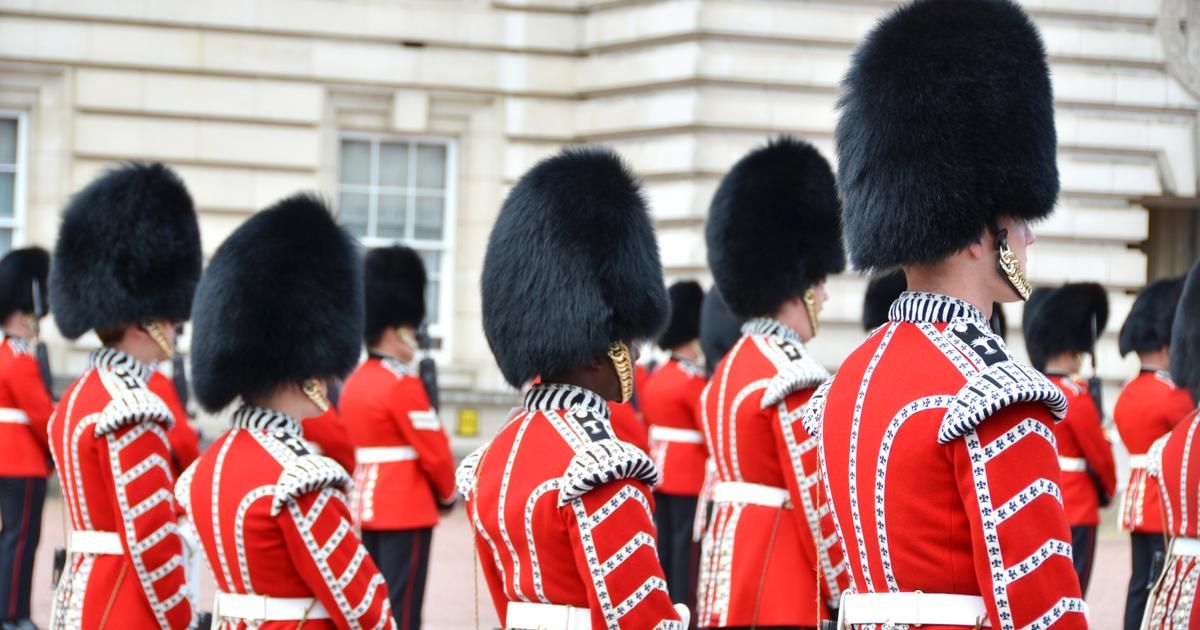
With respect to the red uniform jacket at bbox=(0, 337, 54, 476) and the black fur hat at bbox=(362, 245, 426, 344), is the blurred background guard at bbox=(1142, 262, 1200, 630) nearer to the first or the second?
the black fur hat at bbox=(362, 245, 426, 344)

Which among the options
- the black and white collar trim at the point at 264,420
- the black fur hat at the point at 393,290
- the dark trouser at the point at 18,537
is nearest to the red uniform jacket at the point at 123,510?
the black and white collar trim at the point at 264,420

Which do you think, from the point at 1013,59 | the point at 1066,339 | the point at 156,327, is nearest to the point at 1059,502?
the point at 1013,59

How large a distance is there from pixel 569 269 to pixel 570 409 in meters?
0.32

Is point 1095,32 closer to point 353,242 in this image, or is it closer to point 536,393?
point 353,242

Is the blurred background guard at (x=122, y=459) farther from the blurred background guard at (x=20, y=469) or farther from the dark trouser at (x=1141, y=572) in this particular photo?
the dark trouser at (x=1141, y=572)

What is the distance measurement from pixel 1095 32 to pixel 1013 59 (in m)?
10.5

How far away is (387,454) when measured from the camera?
291 inches

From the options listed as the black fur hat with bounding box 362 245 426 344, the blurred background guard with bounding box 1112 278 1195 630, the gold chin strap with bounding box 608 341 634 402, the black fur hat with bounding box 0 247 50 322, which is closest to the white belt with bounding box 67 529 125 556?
the gold chin strap with bounding box 608 341 634 402

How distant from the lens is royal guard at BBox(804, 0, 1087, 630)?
267 cm

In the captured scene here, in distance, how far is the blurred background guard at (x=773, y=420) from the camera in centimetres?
493

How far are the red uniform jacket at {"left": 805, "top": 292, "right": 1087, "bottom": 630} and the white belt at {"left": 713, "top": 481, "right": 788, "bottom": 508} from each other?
82.0 inches

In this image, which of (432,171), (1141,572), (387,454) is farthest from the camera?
(432,171)

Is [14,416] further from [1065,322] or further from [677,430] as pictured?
[1065,322]

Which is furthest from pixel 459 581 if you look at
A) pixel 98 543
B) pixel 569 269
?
pixel 569 269
